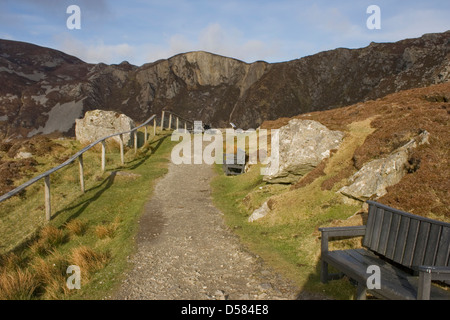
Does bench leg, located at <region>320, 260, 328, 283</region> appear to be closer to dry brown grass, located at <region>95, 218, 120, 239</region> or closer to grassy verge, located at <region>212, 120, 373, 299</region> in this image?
grassy verge, located at <region>212, 120, 373, 299</region>

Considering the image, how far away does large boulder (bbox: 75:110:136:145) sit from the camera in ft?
73.4

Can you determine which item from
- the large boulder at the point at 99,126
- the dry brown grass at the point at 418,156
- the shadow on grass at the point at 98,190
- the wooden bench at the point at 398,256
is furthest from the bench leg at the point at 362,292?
the large boulder at the point at 99,126

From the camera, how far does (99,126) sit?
22.5 m

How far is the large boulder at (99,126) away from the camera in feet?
73.4

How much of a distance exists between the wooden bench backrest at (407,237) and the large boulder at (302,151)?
5862 millimetres

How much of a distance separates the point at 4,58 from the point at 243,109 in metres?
55.5

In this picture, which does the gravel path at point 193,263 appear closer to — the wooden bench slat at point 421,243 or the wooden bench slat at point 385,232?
the wooden bench slat at point 385,232

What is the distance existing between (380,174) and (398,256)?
3.81 meters

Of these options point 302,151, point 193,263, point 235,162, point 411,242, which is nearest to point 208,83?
point 235,162

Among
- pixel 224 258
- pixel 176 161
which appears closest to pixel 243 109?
pixel 176 161

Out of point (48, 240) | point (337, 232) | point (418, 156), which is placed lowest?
point (48, 240)

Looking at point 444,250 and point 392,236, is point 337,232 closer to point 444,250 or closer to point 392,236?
point 392,236
